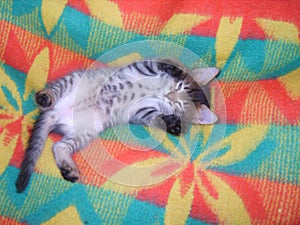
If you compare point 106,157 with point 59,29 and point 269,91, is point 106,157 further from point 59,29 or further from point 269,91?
point 269,91

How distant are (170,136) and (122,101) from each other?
265 millimetres

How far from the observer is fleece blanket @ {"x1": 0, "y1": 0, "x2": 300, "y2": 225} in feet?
3.79

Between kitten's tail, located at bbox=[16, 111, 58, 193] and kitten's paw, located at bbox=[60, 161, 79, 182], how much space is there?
12 centimetres

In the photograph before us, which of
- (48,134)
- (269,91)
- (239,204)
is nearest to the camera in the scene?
(239,204)

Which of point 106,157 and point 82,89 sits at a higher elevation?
point 82,89

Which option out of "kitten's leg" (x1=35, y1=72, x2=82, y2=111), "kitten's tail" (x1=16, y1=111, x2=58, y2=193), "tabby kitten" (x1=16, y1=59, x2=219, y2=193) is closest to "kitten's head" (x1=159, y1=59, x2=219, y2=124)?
"tabby kitten" (x1=16, y1=59, x2=219, y2=193)

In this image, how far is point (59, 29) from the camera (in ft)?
4.34

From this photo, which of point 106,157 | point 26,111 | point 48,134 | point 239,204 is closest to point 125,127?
point 106,157

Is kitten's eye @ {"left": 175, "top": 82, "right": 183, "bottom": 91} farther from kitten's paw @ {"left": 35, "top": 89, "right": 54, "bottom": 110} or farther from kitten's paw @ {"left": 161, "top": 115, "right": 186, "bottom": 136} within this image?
kitten's paw @ {"left": 35, "top": 89, "right": 54, "bottom": 110}

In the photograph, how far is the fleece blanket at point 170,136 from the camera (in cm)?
116

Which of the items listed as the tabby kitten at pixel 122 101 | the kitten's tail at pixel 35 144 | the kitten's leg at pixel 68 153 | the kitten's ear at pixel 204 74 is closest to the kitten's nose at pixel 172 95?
the tabby kitten at pixel 122 101

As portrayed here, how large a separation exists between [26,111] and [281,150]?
3.37 feet

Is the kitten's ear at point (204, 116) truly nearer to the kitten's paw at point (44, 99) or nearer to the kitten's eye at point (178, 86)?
the kitten's eye at point (178, 86)

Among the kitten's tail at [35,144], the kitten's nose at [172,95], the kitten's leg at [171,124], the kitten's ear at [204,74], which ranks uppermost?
the kitten's ear at [204,74]
